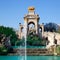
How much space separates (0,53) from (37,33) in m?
28.1

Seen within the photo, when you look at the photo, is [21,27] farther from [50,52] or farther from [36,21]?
[50,52]

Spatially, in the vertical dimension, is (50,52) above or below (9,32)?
below

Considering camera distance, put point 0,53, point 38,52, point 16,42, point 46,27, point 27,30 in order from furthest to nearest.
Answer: point 46,27, point 27,30, point 16,42, point 38,52, point 0,53

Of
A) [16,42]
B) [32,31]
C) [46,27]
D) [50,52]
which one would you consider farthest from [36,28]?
[50,52]

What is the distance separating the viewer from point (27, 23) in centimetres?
5794

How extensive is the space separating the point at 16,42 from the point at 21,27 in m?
8.53

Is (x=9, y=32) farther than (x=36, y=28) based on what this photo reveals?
No

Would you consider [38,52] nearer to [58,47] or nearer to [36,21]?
[58,47]

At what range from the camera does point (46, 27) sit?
234ft

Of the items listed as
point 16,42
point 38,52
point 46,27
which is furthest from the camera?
point 46,27

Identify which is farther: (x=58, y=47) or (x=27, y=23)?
(x=27, y=23)

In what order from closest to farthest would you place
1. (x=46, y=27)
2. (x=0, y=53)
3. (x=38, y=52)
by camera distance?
(x=0, y=53)
(x=38, y=52)
(x=46, y=27)

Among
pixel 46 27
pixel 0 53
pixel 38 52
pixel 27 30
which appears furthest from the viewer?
pixel 46 27

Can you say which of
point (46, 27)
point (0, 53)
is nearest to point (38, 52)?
point (0, 53)
